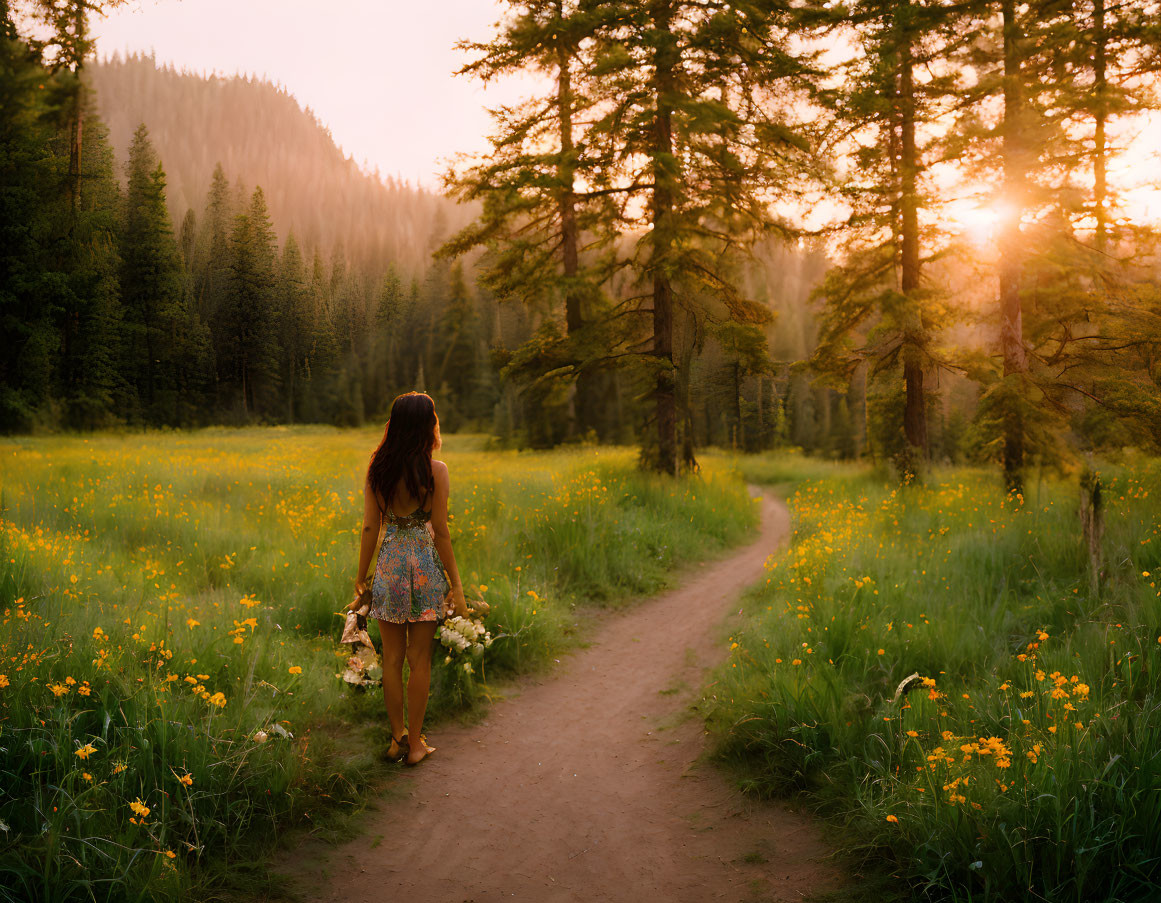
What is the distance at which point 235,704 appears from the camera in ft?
13.8

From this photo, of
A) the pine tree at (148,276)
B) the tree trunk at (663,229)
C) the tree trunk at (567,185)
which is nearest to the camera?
the pine tree at (148,276)

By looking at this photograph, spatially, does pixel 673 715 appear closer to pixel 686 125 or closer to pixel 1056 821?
pixel 1056 821

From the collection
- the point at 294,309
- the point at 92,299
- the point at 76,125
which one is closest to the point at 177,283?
the point at 92,299

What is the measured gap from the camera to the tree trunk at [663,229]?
1273cm

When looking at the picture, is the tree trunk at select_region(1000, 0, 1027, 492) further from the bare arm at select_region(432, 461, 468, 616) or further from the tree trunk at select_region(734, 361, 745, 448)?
the tree trunk at select_region(734, 361, 745, 448)

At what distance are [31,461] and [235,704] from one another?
9540mm

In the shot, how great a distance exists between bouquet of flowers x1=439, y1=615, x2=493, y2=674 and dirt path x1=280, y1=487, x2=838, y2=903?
1.72 feet

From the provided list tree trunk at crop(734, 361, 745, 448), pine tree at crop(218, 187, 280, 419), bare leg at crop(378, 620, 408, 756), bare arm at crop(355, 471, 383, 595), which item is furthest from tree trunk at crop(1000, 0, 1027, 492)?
tree trunk at crop(734, 361, 745, 448)

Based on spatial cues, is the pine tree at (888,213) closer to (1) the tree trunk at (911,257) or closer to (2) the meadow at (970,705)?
(1) the tree trunk at (911,257)

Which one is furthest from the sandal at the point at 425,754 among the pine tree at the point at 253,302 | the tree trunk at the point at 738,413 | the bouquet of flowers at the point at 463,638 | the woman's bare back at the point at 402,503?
the tree trunk at the point at 738,413

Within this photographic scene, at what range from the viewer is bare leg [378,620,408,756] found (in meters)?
4.61

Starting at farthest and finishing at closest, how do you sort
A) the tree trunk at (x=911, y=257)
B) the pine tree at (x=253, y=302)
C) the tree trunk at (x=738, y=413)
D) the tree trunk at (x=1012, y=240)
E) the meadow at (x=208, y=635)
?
the tree trunk at (x=738, y=413) < the tree trunk at (x=911, y=257) < the pine tree at (x=253, y=302) < the tree trunk at (x=1012, y=240) < the meadow at (x=208, y=635)

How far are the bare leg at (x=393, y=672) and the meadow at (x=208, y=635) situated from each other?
0.79 feet

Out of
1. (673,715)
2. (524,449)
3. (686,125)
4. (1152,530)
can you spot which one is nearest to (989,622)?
(1152,530)
